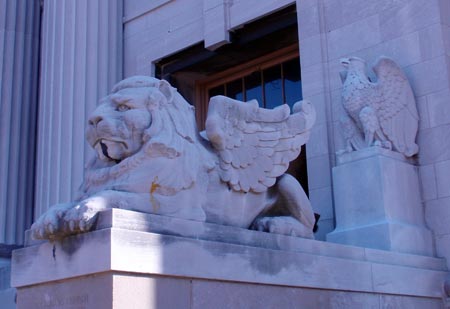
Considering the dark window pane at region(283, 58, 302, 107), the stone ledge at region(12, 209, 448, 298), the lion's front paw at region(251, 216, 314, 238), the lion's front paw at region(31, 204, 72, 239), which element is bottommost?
the stone ledge at region(12, 209, 448, 298)

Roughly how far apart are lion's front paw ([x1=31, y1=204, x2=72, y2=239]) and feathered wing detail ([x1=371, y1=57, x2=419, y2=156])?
5.19 meters

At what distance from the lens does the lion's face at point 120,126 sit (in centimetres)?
665

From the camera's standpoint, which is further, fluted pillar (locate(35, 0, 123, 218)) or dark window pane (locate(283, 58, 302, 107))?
fluted pillar (locate(35, 0, 123, 218))

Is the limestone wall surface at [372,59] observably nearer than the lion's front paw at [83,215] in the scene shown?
No

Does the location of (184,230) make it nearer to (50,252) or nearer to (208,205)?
(208,205)

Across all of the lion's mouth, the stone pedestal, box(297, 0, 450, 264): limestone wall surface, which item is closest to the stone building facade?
box(297, 0, 450, 264): limestone wall surface

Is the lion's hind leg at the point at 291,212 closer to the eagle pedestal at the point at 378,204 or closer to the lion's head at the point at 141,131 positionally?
the lion's head at the point at 141,131

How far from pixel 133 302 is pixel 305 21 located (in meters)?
7.65

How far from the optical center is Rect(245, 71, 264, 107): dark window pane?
560 inches

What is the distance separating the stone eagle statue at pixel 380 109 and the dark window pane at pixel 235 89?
4700 millimetres

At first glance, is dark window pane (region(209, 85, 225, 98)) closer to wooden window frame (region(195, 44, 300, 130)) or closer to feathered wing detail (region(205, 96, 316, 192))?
wooden window frame (region(195, 44, 300, 130))

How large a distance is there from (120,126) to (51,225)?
1.16 m

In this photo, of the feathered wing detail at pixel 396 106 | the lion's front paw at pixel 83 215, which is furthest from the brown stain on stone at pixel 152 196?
the feathered wing detail at pixel 396 106

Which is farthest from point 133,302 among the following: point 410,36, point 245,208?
point 410,36
